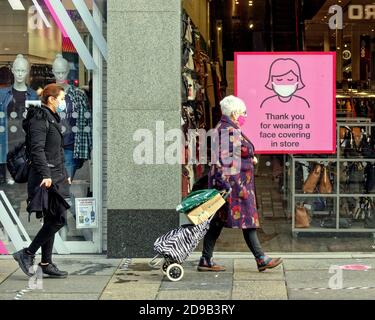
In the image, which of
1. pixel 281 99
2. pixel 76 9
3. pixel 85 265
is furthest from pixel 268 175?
pixel 76 9

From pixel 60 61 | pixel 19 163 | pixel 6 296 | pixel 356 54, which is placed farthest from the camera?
pixel 60 61

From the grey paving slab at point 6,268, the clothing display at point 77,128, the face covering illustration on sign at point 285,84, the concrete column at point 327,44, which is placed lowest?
the grey paving slab at point 6,268

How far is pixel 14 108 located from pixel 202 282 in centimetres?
303

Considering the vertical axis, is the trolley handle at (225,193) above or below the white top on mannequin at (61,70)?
below

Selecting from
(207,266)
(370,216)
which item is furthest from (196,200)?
(370,216)

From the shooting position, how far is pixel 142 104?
860cm

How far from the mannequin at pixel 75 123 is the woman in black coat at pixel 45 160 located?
3.72ft

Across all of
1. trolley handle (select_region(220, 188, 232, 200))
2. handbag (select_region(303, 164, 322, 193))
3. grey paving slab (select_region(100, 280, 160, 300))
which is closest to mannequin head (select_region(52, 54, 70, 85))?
trolley handle (select_region(220, 188, 232, 200))

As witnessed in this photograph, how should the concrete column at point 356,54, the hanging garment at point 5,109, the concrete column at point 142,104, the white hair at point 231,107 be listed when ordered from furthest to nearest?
the hanging garment at point 5,109 → the concrete column at point 356,54 → the concrete column at point 142,104 → the white hair at point 231,107

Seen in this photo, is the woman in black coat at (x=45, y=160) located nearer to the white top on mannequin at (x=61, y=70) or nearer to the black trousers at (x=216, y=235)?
the white top on mannequin at (x=61, y=70)

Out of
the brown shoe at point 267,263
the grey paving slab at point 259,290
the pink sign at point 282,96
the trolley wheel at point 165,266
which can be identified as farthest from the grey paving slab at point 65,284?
the pink sign at point 282,96

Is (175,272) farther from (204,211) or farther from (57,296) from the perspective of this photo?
(57,296)

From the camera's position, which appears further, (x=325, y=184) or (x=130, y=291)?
(x=325, y=184)

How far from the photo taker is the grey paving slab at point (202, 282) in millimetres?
7539
